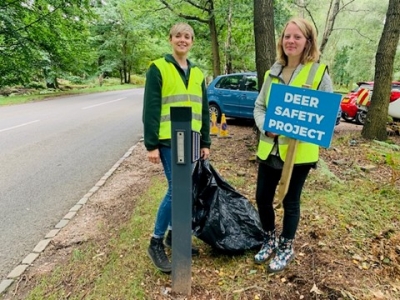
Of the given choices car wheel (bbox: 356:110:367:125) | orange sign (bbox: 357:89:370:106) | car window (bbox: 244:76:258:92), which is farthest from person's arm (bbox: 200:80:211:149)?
car wheel (bbox: 356:110:367:125)

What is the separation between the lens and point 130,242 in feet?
10.3

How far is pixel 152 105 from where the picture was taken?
230 cm

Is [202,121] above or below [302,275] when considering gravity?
above

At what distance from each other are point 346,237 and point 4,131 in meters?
9.21

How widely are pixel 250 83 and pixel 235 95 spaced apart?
0.58m

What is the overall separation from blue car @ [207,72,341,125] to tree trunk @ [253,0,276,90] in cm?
419

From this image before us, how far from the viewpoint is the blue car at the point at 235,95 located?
9732 millimetres

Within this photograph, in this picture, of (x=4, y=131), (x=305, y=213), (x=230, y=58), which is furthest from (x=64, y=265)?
(x=230, y=58)

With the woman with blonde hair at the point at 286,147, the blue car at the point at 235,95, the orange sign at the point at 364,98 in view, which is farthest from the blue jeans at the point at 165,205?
the orange sign at the point at 364,98

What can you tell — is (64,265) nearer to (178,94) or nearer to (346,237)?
(178,94)

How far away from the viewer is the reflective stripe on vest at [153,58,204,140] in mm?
2328

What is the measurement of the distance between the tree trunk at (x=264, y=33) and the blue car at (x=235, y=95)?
4187 millimetres

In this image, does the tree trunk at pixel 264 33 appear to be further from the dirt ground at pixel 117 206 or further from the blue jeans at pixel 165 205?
the blue jeans at pixel 165 205

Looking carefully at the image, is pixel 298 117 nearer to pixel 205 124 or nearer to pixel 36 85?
pixel 205 124
